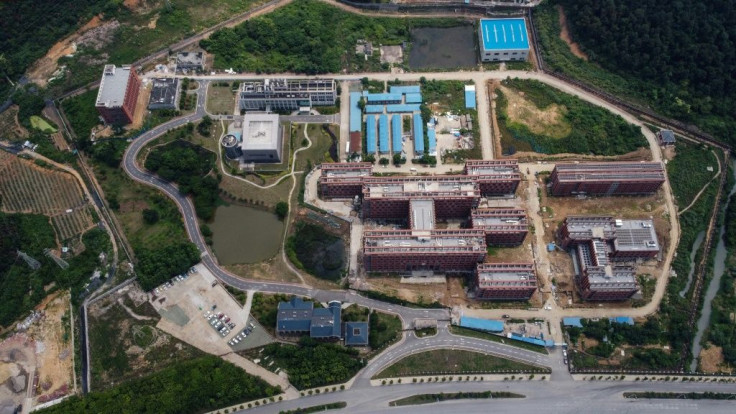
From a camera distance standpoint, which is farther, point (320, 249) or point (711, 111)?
point (711, 111)

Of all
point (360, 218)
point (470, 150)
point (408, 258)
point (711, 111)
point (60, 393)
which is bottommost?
point (60, 393)

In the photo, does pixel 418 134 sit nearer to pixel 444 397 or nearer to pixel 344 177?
pixel 344 177

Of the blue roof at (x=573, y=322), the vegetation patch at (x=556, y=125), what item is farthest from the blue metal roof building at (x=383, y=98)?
the blue roof at (x=573, y=322)

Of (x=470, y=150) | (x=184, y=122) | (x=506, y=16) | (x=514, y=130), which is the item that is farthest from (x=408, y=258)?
(x=506, y=16)

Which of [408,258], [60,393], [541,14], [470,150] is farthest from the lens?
[541,14]

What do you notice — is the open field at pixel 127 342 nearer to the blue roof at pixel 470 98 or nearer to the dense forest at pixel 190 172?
the dense forest at pixel 190 172

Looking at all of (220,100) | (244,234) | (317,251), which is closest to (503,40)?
(317,251)

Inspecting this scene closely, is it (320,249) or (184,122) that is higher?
(184,122)

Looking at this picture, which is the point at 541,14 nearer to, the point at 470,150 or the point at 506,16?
the point at 506,16

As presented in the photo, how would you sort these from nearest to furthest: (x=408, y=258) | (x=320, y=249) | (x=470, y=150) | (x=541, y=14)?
(x=408, y=258) → (x=320, y=249) → (x=470, y=150) → (x=541, y=14)
